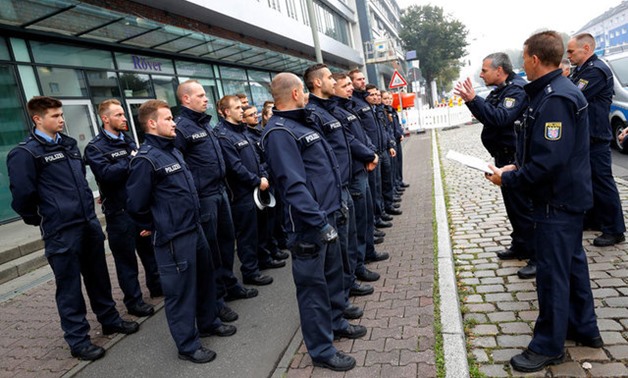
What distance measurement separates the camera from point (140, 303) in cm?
462

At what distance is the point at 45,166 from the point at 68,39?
24.9 feet

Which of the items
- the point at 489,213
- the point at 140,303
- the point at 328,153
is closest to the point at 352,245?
the point at 328,153

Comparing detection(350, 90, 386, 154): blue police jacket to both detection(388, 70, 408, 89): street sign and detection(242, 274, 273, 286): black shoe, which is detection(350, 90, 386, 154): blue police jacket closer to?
detection(242, 274, 273, 286): black shoe

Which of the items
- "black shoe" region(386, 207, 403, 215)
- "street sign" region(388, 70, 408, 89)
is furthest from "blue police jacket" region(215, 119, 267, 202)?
"street sign" region(388, 70, 408, 89)

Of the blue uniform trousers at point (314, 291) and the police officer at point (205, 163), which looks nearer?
the blue uniform trousers at point (314, 291)

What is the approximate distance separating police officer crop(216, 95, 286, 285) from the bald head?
1772 mm

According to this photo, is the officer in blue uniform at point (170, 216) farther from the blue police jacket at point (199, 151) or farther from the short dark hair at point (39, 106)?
the short dark hair at point (39, 106)

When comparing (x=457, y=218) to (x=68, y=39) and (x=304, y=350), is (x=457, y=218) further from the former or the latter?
(x=68, y=39)

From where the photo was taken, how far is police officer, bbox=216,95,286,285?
4.90m

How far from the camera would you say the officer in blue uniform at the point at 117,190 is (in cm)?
427

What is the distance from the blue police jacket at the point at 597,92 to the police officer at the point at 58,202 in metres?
5.21

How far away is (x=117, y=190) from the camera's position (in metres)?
4.42

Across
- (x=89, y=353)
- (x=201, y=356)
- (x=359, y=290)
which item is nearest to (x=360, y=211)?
(x=359, y=290)

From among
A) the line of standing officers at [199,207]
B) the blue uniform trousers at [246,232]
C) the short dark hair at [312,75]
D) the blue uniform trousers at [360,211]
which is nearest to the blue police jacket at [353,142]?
the line of standing officers at [199,207]
